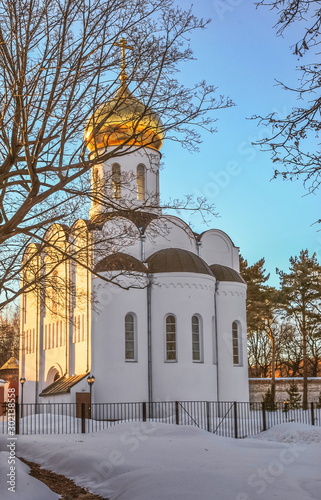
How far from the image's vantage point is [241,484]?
29.5 feet

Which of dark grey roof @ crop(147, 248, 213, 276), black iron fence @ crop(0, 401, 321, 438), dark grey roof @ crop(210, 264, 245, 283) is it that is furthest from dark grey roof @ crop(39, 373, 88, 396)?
dark grey roof @ crop(210, 264, 245, 283)

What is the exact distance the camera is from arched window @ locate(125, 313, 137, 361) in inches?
1055

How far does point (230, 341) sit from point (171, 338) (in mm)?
3103

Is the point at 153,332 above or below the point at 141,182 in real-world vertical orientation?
below

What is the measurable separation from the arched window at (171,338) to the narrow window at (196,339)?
897 millimetres

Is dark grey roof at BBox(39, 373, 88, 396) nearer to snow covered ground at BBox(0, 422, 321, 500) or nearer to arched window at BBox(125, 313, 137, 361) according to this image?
arched window at BBox(125, 313, 137, 361)

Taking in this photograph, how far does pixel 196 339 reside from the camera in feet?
90.6

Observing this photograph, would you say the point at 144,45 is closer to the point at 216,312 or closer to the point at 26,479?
the point at 26,479

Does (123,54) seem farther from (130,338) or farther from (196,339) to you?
(196,339)

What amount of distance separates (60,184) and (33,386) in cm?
2299

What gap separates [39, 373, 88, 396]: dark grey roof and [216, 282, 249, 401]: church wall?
19.9 ft

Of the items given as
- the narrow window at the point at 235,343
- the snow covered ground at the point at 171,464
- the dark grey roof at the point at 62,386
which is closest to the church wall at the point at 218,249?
the narrow window at the point at 235,343

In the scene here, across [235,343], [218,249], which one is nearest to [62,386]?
[235,343]

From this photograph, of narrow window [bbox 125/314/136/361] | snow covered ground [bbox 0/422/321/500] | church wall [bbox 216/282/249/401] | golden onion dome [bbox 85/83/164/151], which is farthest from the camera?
church wall [bbox 216/282/249/401]
